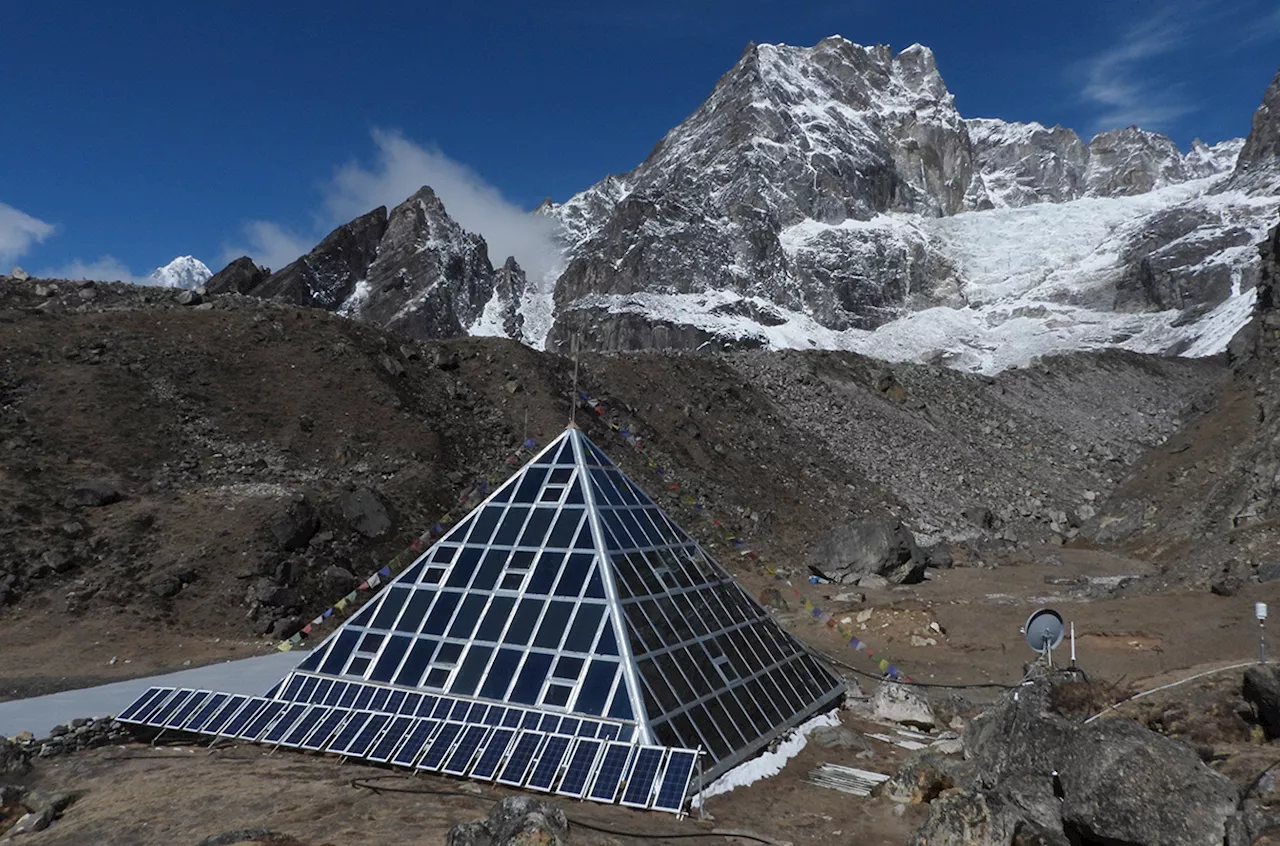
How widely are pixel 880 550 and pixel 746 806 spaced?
26.4 metres

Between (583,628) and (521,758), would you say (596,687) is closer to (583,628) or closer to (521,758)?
(583,628)

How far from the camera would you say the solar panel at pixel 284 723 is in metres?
13.6

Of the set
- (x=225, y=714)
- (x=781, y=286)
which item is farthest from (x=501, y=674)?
(x=781, y=286)

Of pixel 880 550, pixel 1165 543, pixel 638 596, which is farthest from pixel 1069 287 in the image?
pixel 638 596

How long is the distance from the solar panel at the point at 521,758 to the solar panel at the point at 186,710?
6160 millimetres

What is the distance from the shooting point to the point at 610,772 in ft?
38.0

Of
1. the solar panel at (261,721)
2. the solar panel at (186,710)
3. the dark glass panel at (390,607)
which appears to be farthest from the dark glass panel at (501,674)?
the solar panel at (186,710)

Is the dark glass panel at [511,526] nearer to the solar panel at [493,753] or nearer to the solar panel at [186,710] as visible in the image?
the solar panel at [493,753]

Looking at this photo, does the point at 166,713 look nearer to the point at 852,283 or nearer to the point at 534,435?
the point at 534,435

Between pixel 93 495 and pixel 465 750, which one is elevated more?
pixel 93 495

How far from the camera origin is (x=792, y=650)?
690 inches

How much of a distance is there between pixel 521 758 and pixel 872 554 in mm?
27761

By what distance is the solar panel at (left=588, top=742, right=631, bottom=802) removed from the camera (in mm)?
11305

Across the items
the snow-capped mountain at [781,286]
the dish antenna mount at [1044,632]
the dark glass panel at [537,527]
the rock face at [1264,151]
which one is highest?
the rock face at [1264,151]
